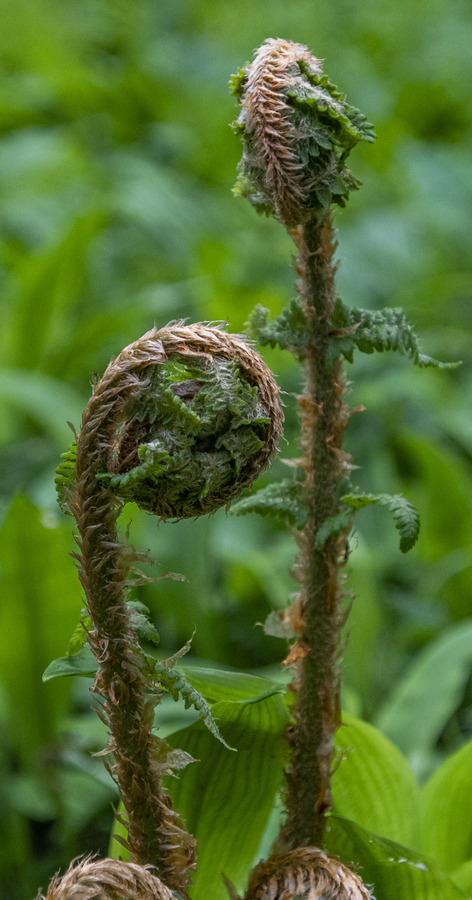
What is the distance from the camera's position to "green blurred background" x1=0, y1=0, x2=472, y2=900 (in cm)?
128

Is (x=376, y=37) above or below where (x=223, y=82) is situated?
above

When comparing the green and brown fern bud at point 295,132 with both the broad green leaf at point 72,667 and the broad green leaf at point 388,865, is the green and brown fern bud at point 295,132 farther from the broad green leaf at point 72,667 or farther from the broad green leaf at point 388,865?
the broad green leaf at point 388,865

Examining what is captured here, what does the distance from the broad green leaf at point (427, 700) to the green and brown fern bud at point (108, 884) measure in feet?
2.51

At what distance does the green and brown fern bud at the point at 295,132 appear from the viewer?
56 cm

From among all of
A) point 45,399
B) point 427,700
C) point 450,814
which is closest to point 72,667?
point 450,814

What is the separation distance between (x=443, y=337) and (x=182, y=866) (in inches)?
76.6

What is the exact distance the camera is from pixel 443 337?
93.6 inches

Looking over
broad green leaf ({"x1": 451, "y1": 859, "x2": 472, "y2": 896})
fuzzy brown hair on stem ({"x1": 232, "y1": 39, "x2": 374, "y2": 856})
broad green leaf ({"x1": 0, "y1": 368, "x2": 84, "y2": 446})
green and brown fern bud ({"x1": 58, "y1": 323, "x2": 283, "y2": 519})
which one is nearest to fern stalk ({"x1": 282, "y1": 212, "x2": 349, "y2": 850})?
fuzzy brown hair on stem ({"x1": 232, "y1": 39, "x2": 374, "y2": 856})

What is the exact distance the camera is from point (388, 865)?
744 mm

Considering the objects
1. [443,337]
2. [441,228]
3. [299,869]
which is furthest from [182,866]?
[441,228]

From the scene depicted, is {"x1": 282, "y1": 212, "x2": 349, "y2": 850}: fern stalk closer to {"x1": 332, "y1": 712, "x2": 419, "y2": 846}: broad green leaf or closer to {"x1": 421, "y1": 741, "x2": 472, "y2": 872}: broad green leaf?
{"x1": 332, "y1": 712, "x2": 419, "y2": 846}: broad green leaf

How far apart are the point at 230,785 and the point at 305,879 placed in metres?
0.16

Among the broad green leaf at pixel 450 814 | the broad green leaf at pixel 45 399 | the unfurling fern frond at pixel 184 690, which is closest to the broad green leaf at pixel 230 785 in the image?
the unfurling fern frond at pixel 184 690

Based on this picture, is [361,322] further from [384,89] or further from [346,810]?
[384,89]
